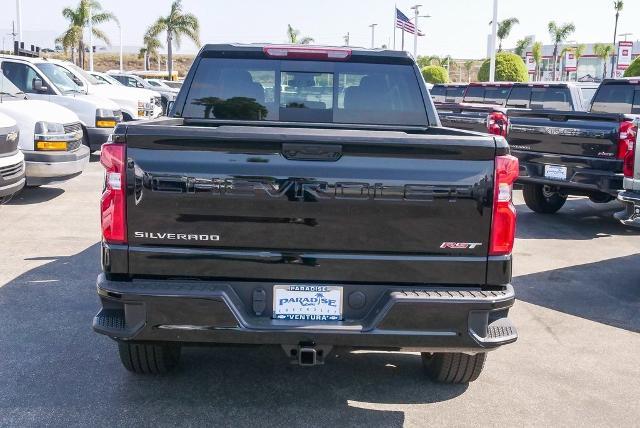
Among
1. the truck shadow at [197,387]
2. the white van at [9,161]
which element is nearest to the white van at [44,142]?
the white van at [9,161]

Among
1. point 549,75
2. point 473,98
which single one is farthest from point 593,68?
point 473,98

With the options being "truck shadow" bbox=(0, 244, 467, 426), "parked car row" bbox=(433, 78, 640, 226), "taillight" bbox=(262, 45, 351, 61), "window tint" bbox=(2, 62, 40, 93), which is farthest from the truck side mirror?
"taillight" bbox=(262, 45, 351, 61)

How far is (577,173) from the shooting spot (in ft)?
29.9

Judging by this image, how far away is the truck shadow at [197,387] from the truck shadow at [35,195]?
5.67 metres

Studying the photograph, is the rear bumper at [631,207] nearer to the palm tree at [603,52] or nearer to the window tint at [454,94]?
the window tint at [454,94]

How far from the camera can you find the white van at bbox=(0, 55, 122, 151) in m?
13.3

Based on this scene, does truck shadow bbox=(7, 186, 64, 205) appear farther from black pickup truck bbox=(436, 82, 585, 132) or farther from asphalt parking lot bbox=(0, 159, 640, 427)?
black pickup truck bbox=(436, 82, 585, 132)

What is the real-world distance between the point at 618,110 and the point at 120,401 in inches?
371

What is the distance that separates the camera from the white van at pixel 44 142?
1020 centimetres

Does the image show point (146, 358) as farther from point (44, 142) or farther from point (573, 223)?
point (573, 223)

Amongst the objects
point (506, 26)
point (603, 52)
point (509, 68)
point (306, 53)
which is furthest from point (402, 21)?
point (603, 52)

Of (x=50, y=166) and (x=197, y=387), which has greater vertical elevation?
(x=50, y=166)

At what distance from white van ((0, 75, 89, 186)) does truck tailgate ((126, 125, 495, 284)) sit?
762 cm

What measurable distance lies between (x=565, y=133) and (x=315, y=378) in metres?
6.20
